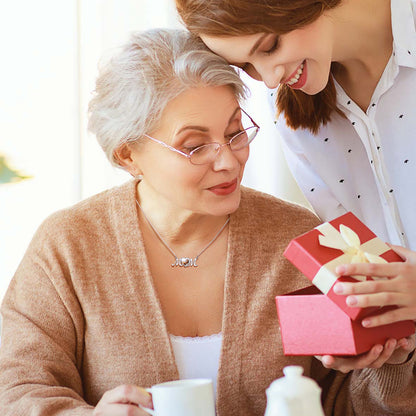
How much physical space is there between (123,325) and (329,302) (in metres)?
0.52

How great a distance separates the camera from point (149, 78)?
4.67 ft

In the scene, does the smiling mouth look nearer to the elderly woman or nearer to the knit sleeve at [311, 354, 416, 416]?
the elderly woman

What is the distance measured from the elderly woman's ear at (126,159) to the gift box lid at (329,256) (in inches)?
21.9

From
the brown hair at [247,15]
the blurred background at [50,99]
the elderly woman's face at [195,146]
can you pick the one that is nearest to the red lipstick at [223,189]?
the elderly woman's face at [195,146]

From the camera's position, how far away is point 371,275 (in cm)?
108

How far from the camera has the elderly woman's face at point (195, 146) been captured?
141 cm

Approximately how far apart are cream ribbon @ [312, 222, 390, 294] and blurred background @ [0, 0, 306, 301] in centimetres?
106

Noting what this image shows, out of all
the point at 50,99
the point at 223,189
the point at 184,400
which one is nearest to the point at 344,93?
the point at 223,189

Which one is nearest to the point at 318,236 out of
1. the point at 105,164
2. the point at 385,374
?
the point at 385,374

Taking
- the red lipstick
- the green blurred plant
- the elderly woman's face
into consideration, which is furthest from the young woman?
the green blurred plant

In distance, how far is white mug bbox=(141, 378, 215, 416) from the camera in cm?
91

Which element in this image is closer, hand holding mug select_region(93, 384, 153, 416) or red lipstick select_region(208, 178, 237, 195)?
hand holding mug select_region(93, 384, 153, 416)

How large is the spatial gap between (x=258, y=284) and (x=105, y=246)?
0.36 meters

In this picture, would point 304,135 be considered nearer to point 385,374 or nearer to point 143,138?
point 143,138
